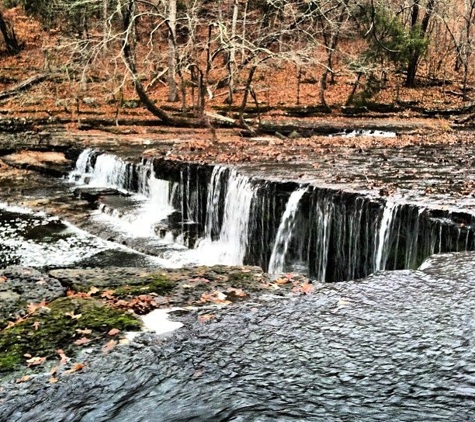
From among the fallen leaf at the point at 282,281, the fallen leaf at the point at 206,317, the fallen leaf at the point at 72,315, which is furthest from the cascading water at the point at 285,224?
the fallen leaf at the point at 72,315

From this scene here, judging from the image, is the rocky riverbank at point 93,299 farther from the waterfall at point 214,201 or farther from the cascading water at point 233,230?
the waterfall at point 214,201

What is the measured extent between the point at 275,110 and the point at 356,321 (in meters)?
20.2

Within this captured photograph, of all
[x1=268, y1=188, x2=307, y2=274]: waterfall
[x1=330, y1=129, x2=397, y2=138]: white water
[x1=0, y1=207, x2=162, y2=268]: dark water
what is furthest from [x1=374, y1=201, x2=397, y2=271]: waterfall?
[x1=330, y1=129, x2=397, y2=138]: white water

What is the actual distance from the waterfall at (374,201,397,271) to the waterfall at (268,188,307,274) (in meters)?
1.88

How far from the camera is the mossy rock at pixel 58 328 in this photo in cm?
432

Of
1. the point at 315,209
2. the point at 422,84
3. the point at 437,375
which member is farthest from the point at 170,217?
the point at 422,84

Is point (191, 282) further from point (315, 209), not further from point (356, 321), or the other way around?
point (315, 209)

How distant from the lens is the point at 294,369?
12.9 ft

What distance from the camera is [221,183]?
11672 mm

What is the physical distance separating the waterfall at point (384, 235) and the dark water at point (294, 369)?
263cm

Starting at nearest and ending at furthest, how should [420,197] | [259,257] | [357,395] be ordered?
[357,395], [420,197], [259,257]

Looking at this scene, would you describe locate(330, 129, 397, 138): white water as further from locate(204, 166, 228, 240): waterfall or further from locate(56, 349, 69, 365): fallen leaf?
locate(56, 349, 69, 365): fallen leaf

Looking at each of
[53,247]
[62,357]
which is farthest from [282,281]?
[53,247]

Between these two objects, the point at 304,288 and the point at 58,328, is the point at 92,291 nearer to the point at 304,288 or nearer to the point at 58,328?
the point at 58,328
